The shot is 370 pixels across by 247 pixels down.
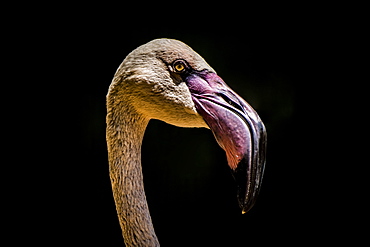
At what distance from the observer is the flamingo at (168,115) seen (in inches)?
43.5

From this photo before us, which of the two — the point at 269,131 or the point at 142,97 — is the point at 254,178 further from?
the point at 269,131

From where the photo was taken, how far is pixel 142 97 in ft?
3.99

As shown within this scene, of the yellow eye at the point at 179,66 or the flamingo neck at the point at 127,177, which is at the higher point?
the yellow eye at the point at 179,66

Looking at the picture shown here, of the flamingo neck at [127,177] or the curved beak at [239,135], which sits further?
the flamingo neck at [127,177]

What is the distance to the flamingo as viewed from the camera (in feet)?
3.62

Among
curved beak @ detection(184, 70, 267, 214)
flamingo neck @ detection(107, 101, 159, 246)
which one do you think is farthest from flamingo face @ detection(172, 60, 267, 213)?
flamingo neck @ detection(107, 101, 159, 246)

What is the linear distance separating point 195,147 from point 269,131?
306 millimetres

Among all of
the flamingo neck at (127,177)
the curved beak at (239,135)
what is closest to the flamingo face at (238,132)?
the curved beak at (239,135)

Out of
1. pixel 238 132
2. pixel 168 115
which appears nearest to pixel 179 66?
pixel 168 115

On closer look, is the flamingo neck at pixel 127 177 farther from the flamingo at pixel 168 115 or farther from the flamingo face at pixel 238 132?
the flamingo face at pixel 238 132

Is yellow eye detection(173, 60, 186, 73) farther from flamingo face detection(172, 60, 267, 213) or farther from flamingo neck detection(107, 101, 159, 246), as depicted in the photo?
flamingo neck detection(107, 101, 159, 246)

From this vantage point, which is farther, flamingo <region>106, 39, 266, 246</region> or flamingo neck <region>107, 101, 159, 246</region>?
flamingo neck <region>107, 101, 159, 246</region>

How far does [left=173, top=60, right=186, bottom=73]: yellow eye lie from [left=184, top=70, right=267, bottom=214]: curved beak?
0.09 metres

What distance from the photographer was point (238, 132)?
3.62 feet
